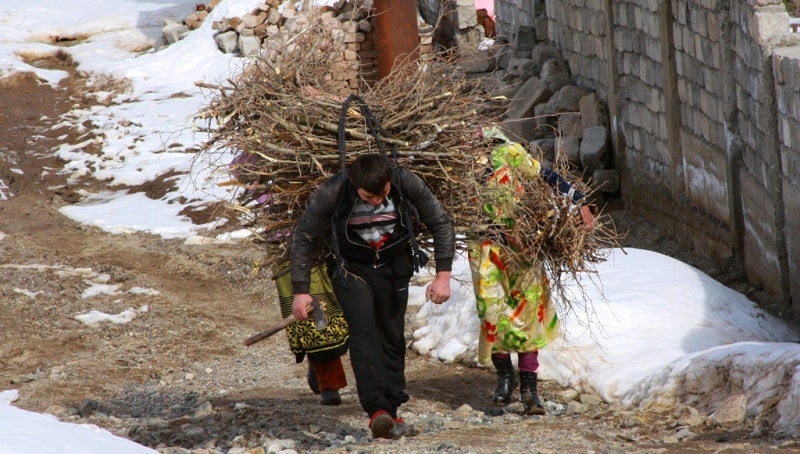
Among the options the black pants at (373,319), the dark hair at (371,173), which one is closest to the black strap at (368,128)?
the dark hair at (371,173)

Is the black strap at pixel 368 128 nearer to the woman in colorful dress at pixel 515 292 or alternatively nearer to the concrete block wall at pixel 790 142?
the woman in colorful dress at pixel 515 292

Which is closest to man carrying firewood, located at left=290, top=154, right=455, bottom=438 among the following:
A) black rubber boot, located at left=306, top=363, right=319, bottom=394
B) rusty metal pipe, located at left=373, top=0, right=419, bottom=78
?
black rubber boot, located at left=306, top=363, right=319, bottom=394

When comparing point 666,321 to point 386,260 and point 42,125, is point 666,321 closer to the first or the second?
point 386,260

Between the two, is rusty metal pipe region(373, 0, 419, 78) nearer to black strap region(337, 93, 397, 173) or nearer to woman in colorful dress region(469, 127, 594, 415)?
woman in colorful dress region(469, 127, 594, 415)

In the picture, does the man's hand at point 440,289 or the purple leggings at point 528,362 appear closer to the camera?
the man's hand at point 440,289

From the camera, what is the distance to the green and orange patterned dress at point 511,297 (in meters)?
5.69

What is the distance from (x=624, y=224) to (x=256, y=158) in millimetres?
6161

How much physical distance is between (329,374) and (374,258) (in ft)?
4.06

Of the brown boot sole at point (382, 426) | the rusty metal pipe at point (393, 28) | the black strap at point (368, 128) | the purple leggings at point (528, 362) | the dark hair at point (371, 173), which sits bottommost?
the purple leggings at point (528, 362)

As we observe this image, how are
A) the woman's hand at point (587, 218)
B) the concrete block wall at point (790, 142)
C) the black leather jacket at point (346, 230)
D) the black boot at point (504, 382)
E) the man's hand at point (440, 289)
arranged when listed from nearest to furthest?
the black leather jacket at point (346, 230)
the man's hand at point (440, 289)
the woman's hand at point (587, 218)
the black boot at point (504, 382)
the concrete block wall at point (790, 142)

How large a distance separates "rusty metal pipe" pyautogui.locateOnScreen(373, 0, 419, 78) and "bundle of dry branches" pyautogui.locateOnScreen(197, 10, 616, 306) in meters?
6.64

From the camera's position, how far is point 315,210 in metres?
4.95

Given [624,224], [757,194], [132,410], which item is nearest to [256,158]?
[132,410]

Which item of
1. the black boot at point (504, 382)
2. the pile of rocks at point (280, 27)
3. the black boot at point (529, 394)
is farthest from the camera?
the pile of rocks at point (280, 27)
